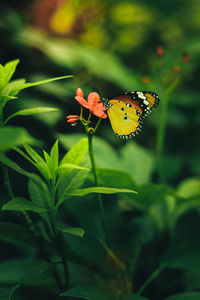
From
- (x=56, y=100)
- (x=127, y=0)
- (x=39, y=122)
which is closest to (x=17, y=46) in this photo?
(x=56, y=100)

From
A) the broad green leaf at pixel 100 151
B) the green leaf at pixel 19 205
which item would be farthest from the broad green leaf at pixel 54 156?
the broad green leaf at pixel 100 151

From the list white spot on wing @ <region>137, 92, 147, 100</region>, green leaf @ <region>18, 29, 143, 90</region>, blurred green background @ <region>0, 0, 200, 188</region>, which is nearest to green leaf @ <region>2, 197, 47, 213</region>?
white spot on wing @ <region>137, 92, 147, 100</region>

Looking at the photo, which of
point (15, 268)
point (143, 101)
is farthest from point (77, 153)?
point (15, 268)

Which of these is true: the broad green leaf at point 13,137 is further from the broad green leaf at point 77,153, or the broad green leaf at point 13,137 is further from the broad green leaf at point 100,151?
the broad green leaf at point 100,151

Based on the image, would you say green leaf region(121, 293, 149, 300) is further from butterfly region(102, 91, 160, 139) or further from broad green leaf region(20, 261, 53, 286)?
butterfly region(102, 91, 160, 139)

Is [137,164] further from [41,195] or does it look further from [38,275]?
[38,275]

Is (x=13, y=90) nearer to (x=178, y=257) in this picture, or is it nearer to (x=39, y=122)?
(x=178, y=257)
